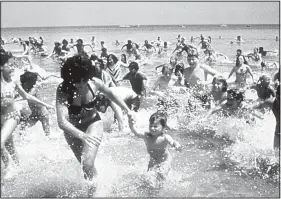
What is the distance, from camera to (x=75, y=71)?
4008 millimetres


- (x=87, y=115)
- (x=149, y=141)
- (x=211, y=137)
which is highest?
(x=87, y=115)

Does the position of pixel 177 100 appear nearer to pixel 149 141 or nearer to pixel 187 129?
pixel 187 129

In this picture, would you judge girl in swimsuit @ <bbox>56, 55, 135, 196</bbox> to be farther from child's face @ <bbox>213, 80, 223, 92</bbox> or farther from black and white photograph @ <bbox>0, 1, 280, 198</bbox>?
child's face @ <bbox>213, 80, 223, 92</bbox>

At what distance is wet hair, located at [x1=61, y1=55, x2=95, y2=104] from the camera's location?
13.1 feet

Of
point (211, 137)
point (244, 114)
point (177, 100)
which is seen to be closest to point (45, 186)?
point (211, 137)

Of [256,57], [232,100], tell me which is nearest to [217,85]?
[232,100]

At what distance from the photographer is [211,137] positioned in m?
7.19

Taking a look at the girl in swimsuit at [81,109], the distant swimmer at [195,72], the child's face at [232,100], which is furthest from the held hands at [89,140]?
the distant swimmer at [195,72]

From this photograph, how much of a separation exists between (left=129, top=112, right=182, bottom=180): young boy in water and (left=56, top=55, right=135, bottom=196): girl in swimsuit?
91 cm

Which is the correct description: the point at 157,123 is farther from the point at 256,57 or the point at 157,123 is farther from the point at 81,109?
the point at 256,57

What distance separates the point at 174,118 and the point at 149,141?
11.3 feet

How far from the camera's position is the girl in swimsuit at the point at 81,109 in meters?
4.03

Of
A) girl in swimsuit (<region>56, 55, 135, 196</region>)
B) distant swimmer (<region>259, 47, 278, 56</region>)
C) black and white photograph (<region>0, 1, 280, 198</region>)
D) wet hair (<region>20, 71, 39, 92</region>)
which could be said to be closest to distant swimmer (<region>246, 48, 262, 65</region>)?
distant swimmer (<region>259, 47, 278, 56</region>)

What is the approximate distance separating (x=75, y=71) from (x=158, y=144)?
5.52 feet
